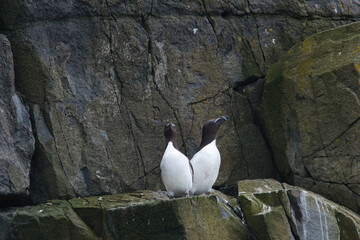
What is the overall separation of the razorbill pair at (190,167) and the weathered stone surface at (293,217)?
1.64ft

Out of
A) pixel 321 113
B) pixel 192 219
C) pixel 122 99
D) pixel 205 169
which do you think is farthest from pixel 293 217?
pixel 122 99

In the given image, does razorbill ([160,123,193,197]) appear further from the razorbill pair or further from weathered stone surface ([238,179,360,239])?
weathered stone surface ([238,179,360,239])

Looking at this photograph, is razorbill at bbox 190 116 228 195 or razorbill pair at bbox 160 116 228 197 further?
razorbill at bbox 190 116 228 195

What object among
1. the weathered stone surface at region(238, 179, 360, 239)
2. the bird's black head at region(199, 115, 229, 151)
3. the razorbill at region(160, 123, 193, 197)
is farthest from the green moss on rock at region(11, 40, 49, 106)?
the weathered stone surface at region(238, 179, 360, 239)

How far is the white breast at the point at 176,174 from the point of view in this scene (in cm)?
768

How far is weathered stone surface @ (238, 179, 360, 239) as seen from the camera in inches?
287

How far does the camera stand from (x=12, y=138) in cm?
808

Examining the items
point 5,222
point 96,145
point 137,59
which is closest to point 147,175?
point 96,145

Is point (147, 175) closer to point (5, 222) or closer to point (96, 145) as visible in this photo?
point (96, 145)

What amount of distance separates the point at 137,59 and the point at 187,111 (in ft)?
3.15

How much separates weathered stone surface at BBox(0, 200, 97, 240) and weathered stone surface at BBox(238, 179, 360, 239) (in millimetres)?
1783

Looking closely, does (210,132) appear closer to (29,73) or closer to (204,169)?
(204,169)

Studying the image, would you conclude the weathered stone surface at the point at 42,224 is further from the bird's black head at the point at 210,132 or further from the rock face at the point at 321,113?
the rock face at the point at 321,113

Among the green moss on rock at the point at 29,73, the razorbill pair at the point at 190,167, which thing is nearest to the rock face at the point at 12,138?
the green moss on rock at the point at 29,73
